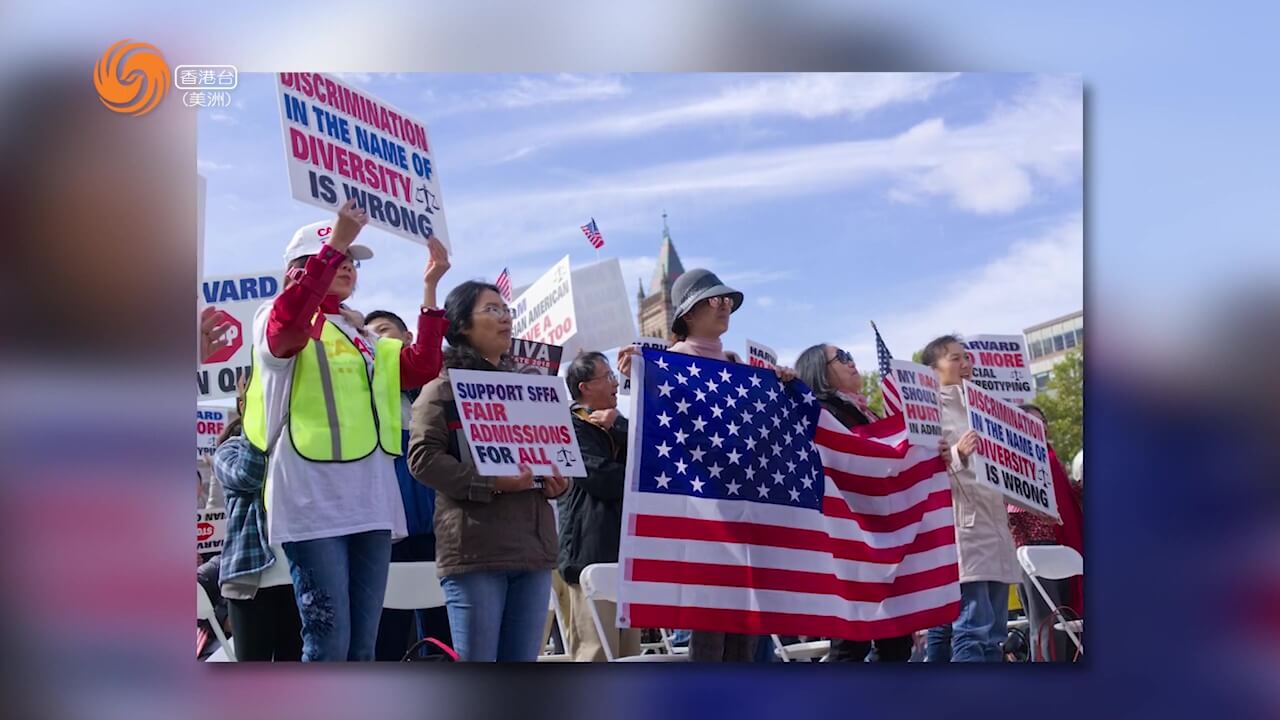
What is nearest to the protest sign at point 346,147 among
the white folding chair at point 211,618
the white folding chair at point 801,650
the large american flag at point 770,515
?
the large american flag at point 770,515

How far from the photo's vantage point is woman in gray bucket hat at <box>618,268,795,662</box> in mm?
6293

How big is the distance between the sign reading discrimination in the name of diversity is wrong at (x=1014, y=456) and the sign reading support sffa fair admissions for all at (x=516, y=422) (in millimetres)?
1787

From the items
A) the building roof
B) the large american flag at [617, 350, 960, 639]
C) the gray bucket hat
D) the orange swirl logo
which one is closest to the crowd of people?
the gray bucket hat

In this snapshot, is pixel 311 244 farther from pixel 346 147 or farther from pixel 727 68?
pixel 727 68

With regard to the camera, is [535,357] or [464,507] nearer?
[464,507]

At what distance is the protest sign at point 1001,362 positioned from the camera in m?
6.30

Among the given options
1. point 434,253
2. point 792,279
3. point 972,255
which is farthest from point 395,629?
point 972,255

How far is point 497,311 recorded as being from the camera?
6.25 metres

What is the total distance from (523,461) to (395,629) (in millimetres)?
923

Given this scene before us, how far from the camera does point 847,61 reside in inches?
248

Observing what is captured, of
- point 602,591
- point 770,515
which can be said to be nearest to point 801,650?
point 770,515

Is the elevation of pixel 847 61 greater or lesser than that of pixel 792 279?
greater

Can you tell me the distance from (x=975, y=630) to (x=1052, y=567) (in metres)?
0.44

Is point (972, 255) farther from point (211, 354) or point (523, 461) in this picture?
point (211, 354)
